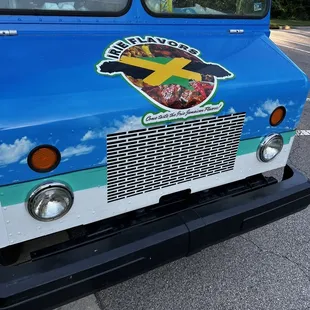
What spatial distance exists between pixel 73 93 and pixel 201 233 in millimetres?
1046

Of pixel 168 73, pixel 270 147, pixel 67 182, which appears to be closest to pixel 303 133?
pixel 270 147

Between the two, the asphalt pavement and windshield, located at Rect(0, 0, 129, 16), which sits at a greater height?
windshield, located at Rect(0, 0, 129, 16)

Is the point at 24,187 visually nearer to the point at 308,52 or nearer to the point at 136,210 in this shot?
the point at 136,210

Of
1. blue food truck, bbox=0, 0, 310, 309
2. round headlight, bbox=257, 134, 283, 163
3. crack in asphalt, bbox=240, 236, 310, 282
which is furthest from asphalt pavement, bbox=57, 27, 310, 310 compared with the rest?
round headlight, bbox=257, 134, 283, 163

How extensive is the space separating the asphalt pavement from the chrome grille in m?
0.86

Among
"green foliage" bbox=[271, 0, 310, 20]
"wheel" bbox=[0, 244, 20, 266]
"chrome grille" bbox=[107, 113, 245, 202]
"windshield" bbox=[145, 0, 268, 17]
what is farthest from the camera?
"green foliage" bbox=[271, 0, 310, 20]

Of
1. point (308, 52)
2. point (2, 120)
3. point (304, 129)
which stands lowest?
point (308, 52)

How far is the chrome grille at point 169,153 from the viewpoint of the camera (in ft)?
5.94

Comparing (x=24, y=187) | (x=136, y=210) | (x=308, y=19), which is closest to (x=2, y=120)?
(x=24, y=187)

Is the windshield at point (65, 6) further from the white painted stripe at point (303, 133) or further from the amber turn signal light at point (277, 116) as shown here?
the white painted stripe at point (303, 133)

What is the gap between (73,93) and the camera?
1684 millimetres

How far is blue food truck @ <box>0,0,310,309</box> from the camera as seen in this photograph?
1646 millimetres

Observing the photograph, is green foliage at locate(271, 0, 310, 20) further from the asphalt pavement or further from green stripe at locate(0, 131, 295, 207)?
green stripe at locate(0, 131, 295, 207)

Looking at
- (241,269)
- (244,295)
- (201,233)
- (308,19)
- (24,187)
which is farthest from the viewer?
(308,19)
